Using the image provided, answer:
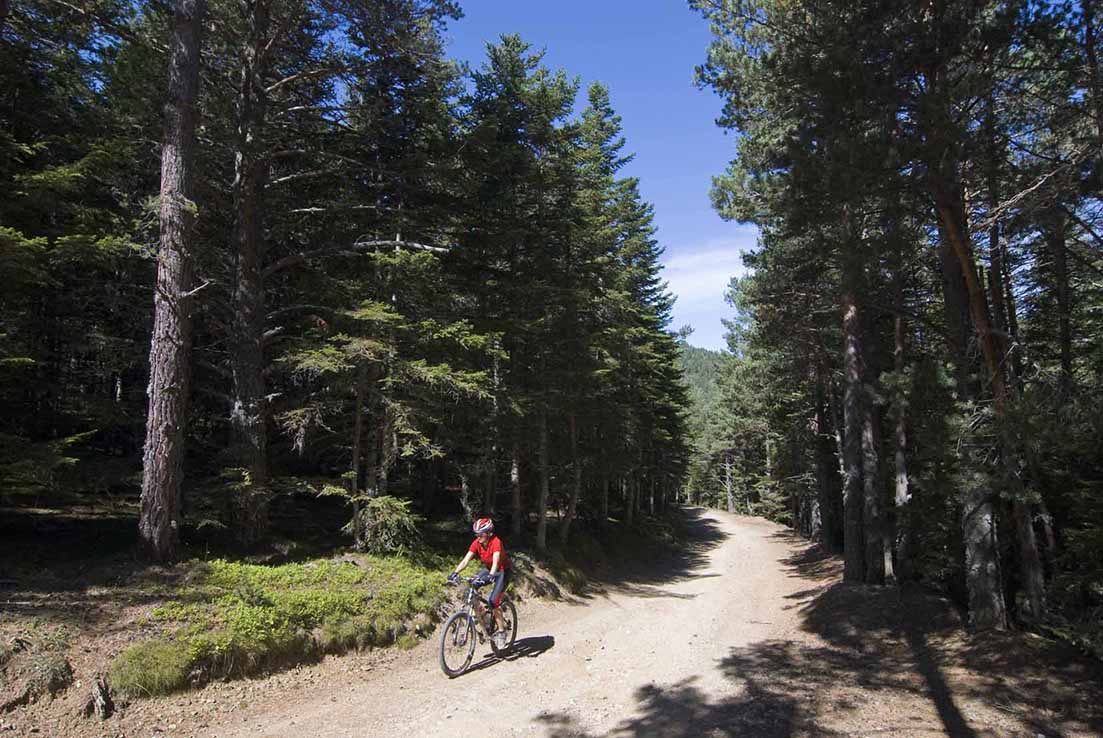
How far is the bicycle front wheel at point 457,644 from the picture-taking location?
740cm

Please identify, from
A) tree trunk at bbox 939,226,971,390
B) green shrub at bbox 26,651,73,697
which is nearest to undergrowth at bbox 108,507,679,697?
green shrub at bbox 26,651,73,697

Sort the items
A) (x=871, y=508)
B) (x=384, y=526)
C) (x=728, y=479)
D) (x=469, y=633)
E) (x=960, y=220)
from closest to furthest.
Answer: (x=469, y=633) → (x=960, y=220) → (x=384, y=526) → (x=871, y=508) → (x=728, y=479)

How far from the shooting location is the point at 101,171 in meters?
9.45

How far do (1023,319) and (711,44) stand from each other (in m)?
10.2

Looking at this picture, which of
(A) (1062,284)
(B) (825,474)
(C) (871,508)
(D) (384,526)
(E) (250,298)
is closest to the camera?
(A) (1062,284)

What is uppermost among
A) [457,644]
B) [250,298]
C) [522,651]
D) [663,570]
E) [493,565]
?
[250,298]

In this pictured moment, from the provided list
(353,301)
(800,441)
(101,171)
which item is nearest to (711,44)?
(353,301)

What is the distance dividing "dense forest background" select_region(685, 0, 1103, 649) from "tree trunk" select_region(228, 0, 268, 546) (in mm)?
8413

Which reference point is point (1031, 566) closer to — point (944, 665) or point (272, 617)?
point (944, 665)

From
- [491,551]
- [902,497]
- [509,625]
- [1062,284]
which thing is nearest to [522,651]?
[509,625]

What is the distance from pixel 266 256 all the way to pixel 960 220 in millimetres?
14311

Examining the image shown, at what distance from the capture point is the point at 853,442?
1390 cm

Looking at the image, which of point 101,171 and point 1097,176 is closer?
point 1097,176

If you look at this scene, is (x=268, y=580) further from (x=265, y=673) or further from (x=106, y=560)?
(x=106, y=560)
